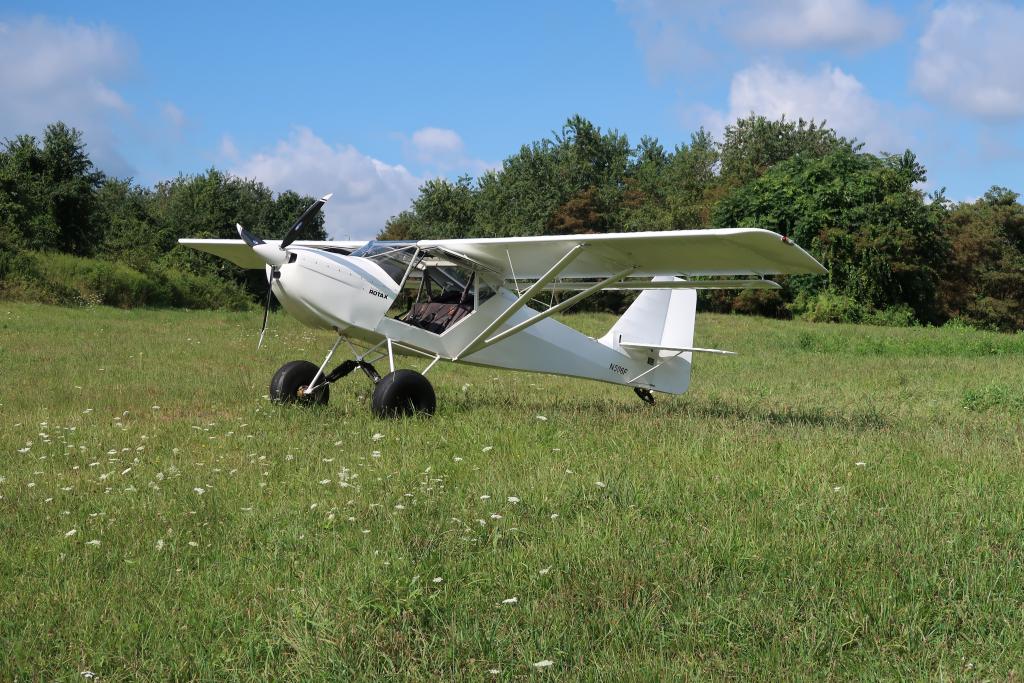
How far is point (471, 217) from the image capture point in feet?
199

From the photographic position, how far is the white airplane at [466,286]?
968cm

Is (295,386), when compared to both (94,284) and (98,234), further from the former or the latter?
(98,234)

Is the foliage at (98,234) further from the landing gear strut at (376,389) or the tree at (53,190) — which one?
the landing gear strut at (376,389)

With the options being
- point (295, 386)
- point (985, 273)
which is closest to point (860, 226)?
point (985, 273)

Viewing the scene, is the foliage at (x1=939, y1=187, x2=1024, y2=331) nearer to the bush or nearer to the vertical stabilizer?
the bush

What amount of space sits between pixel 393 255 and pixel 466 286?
1.05 m

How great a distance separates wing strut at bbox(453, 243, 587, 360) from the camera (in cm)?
983

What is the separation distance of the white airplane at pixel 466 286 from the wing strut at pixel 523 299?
0.06 ft

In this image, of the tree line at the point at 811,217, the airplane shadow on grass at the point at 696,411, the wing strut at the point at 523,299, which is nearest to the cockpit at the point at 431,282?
the wing strut at the point at 523,299

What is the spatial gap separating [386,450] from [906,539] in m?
4.38

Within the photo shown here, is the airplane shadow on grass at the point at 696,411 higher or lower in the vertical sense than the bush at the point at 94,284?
lower

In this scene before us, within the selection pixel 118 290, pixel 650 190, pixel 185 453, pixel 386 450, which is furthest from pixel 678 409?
pixel 650 190

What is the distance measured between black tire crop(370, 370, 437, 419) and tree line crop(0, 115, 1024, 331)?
841 inches

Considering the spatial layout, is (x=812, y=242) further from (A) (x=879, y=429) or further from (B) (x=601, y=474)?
(B) (x=601, y=474)
